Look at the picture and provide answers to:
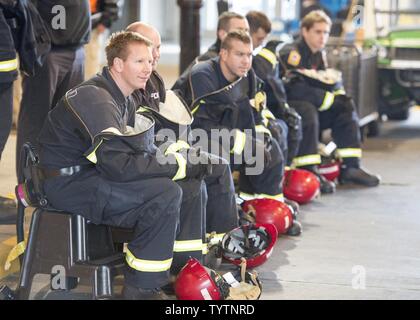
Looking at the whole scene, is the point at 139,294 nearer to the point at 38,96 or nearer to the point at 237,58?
the point at 38,96

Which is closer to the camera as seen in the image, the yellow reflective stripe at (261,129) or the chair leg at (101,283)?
the chair leg at (101,283)

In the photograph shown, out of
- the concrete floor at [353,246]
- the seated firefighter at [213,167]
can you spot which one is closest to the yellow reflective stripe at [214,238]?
the seated firefighter at [213,167]

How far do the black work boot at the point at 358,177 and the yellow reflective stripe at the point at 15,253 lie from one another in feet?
13.3

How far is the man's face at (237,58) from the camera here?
700 cm

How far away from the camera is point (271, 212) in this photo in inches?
275

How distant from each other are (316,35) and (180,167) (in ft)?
13.2

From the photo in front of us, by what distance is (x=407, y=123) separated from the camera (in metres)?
13.2

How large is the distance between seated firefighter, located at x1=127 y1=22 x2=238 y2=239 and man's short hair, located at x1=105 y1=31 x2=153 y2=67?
1.75ft

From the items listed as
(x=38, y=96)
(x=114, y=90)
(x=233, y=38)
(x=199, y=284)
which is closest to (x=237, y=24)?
(x=233, y=38)

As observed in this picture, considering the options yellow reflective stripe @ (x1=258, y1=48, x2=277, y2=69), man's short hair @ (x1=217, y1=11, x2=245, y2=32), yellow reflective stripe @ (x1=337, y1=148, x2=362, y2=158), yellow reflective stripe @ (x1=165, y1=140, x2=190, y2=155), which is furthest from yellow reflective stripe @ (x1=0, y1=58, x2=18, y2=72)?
yellow reflective stripe @ (x1=337, y1=148, x2=362, y2=158)

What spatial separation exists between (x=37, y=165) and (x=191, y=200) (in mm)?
871

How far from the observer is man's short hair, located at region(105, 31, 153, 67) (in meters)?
5.51

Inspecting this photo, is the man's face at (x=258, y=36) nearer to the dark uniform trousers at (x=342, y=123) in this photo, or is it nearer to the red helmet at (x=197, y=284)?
the dark uniform trousers at (x=342, y=123)

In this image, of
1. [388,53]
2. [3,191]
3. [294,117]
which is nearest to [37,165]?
[3,191]
